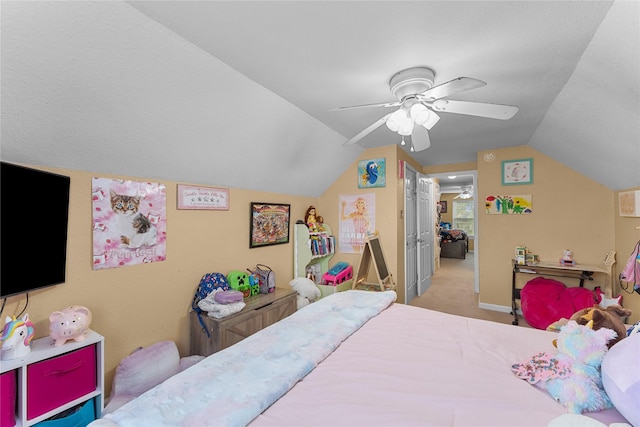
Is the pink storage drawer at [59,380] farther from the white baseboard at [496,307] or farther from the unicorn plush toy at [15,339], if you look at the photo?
the white baseboard at [496,307]

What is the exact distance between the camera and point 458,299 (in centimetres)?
428

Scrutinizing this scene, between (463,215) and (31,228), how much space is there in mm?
10837

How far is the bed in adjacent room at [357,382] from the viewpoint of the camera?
0.92 meters

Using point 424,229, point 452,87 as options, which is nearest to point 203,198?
point 452,87

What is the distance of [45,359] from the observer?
136 centimetres

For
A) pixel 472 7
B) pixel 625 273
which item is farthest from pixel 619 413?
pixel 625 273

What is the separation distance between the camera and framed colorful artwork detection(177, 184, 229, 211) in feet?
7.63

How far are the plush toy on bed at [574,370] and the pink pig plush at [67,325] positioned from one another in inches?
90.2

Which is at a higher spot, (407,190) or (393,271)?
(407,190)

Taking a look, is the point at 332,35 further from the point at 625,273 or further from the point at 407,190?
the point at 625,273

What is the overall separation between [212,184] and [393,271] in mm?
2491

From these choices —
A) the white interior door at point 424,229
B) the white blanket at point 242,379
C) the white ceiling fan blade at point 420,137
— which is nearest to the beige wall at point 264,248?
the white interior door at point 424,229

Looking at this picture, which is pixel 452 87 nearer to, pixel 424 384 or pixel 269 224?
pixel 424 384

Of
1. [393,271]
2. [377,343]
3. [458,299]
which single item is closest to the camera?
[377,343]
